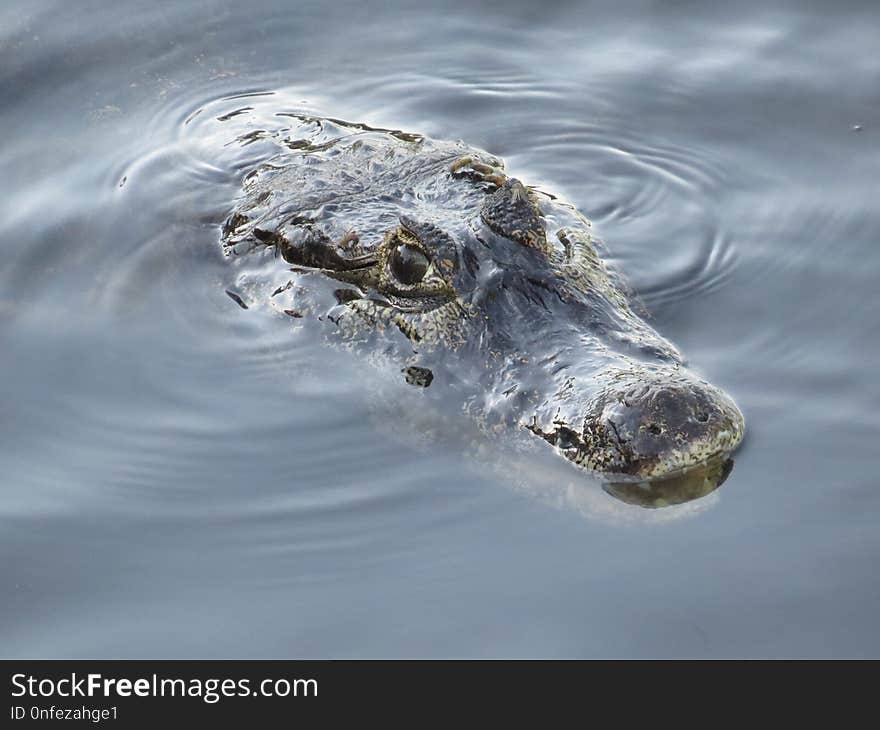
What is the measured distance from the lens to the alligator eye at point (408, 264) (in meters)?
5.97

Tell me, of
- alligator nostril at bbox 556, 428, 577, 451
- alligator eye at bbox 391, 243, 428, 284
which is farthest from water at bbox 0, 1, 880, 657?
alligator eye at bbox 391, 243, 428, 284

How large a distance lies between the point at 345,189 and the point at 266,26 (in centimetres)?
346

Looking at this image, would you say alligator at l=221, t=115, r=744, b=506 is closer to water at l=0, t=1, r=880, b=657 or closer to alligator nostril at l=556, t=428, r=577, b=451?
alligator nostril at l=556, t=428, r=577, b=451

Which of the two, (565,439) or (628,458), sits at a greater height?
(565,439)

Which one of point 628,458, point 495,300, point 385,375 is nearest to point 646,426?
point 628,458

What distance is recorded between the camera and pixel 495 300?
5.87 metres

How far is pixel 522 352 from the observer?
5676 millimetres

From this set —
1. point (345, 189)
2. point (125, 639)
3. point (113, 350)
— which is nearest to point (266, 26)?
point (345, 189)

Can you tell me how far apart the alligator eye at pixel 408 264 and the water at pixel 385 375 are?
1.55ft

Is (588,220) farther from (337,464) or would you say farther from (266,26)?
(266,26)

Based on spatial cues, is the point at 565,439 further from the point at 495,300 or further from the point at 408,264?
the point at 408,264

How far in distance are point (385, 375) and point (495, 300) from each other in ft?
2.07

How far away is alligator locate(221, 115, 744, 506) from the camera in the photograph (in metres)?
5.02

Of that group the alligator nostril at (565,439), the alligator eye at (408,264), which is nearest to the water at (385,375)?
the alligator nostril at (565,439)
